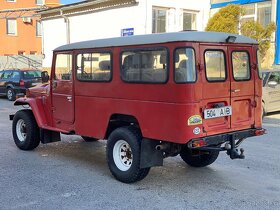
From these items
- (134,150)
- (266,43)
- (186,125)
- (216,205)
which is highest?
(266,43)

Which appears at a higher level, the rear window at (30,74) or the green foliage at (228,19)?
the green foliage at (228,19)

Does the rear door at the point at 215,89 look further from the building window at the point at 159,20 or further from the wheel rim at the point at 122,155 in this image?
the building window at the point at 159,20

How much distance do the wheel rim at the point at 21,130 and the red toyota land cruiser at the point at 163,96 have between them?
159cm

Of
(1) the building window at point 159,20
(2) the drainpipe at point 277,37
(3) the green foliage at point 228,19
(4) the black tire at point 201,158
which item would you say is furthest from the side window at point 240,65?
(1) the building window at point 159,20

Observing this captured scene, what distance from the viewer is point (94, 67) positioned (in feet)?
20.7

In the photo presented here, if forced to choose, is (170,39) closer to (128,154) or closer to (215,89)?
(215,89)

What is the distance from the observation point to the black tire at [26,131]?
7738mm

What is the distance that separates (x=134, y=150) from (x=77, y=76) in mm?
1838

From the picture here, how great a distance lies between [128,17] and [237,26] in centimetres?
511

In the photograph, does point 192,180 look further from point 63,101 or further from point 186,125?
point 63,101

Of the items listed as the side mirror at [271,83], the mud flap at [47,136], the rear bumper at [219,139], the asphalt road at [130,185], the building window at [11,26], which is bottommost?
the asphalt road at [130,185]

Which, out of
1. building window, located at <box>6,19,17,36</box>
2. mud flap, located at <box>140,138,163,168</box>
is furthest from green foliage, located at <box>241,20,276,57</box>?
building window, located at <box>6,19,17,36</box>

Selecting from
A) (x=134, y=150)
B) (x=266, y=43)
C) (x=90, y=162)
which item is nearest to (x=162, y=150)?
(x=134, y=150)

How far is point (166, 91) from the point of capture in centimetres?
514
